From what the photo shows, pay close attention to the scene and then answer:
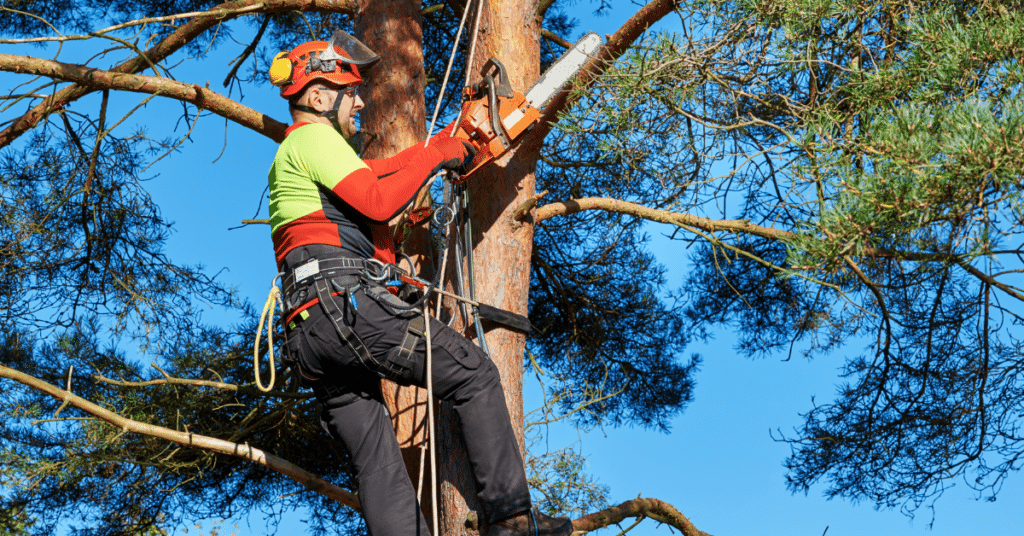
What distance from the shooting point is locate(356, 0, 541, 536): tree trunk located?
334 centimetres

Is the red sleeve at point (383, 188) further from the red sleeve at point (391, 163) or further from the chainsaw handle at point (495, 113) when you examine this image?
the chainsaw handle at point (495, 113)

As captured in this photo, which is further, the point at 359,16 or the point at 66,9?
the point at 66,9

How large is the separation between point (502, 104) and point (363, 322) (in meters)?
1.09

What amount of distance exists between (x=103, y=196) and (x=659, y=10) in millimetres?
3539

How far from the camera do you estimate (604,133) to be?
3.13m

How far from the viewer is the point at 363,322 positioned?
271 cm

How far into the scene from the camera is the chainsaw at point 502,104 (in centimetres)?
318

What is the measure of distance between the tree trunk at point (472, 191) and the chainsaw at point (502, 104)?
1.09 feet

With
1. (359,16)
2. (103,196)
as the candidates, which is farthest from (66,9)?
(359,16)

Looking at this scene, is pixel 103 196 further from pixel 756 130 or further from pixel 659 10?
pixel 756 130

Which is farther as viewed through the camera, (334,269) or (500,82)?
(500,82)

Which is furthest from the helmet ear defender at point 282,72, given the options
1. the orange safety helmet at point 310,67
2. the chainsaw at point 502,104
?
the chainsaw at point 502,104

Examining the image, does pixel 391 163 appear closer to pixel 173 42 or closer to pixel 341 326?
pixel 341 326

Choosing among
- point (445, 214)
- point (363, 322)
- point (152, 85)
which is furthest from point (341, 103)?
point (152, 85)
